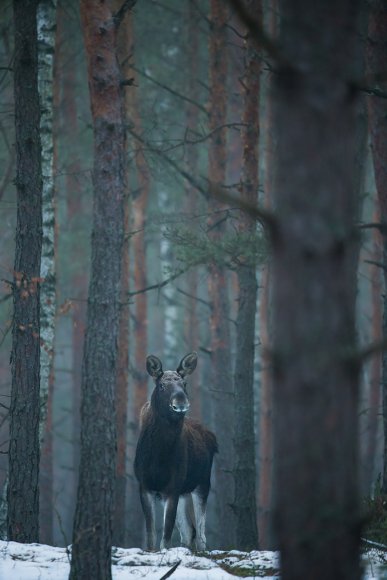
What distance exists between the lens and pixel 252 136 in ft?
48.6

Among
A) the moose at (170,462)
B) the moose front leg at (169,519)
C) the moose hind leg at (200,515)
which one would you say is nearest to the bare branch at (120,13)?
the moose at (170,462)

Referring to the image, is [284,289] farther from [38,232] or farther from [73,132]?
[73,132]

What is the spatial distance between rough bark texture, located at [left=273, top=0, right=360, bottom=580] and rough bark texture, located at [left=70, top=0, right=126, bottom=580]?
3.85 metres

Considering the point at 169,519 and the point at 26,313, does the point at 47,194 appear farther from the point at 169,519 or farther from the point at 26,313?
the point at 169,519

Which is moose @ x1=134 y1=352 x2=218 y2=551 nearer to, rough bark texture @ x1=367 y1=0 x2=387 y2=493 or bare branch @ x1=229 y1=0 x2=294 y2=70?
rough bark texture @ x1=367 y1=0 x2=387 y2=493

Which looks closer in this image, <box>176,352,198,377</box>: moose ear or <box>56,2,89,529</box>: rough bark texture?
<box>176,352,198,377</box>: moose ear

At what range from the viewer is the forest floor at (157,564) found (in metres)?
8.33

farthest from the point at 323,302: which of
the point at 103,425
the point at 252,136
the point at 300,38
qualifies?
the point at 252,136

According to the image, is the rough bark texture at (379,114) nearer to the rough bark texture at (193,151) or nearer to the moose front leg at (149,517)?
the moose front leg at (149,517)

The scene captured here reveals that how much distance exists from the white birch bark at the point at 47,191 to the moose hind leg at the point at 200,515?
287cm

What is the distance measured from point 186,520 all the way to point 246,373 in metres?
2.72

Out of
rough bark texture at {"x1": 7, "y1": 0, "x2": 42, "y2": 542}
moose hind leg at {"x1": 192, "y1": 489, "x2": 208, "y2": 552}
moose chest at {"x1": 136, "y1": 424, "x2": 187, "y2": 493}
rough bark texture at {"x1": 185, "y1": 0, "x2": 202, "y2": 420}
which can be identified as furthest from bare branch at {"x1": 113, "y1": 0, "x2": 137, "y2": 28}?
rough bark texture at {"x1": 185, "y1": 0, "x2": 202, "y2": 420}

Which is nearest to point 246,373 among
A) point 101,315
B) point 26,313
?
point 26,313

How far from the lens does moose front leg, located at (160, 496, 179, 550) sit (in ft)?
37.4
